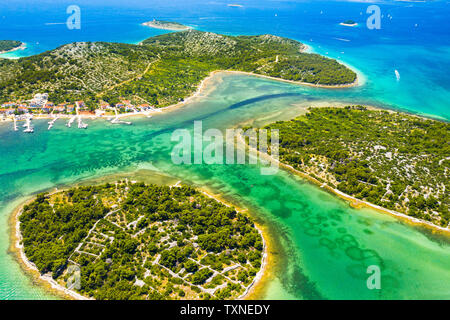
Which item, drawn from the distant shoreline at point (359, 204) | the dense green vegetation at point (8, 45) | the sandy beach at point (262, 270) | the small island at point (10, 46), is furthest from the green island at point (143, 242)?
the dense green vegetation at point (8, 45)

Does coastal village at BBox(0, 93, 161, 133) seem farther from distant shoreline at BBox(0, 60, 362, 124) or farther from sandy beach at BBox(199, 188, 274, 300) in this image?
sandy beach at BBox(199, 188, 274, 300)

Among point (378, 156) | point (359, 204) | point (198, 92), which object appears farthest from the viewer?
point (198, 92)

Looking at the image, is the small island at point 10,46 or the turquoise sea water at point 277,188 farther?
the small island at point 10,46

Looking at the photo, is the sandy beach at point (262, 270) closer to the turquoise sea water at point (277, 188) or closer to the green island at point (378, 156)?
the turquoise sea water at point (277, 188)

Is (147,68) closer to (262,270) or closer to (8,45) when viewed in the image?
(262,270)

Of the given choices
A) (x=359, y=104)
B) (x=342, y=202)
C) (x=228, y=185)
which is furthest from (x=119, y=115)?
(x=359, y=104)

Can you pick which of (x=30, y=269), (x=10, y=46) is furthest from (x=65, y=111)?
(x=10, y=46)
